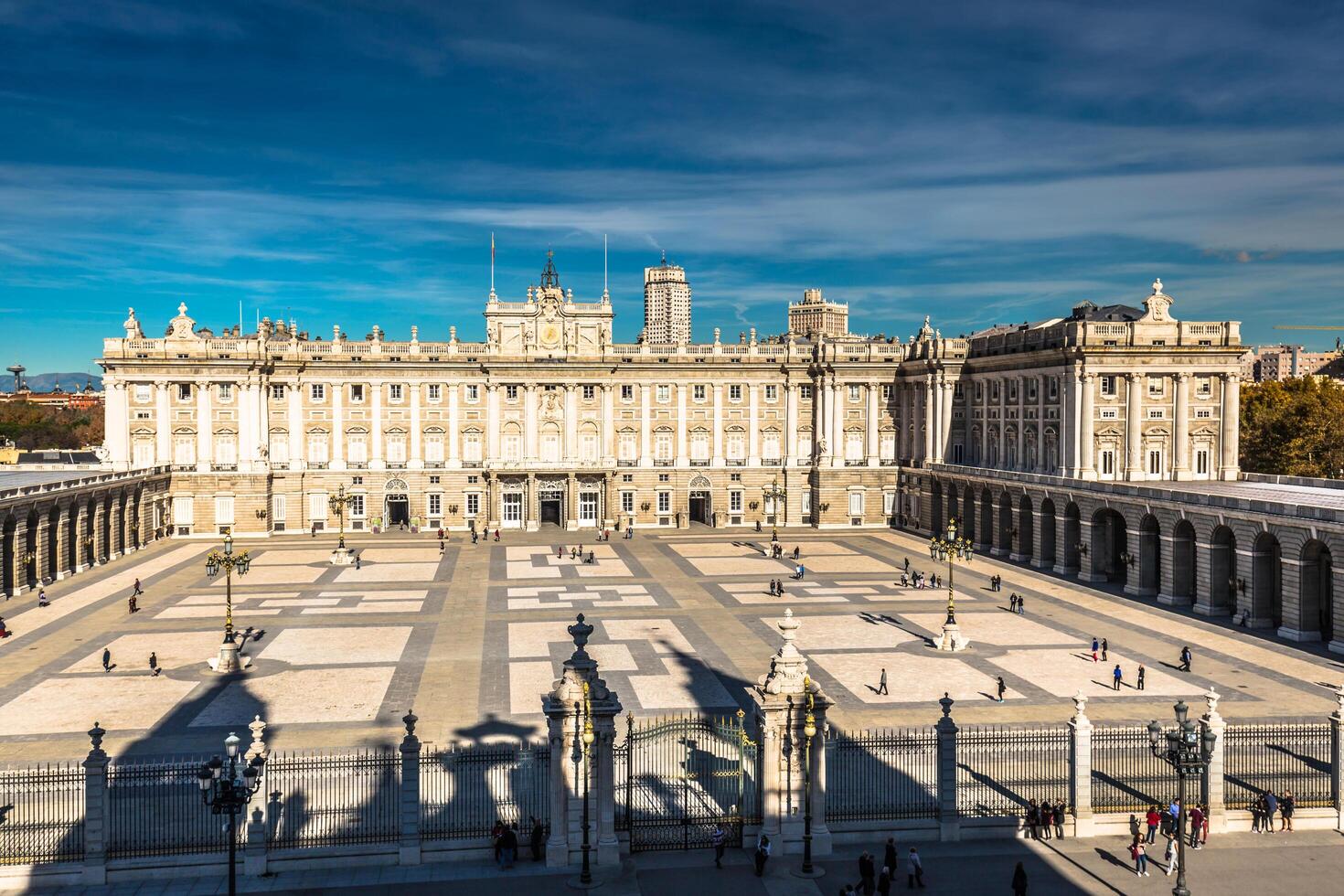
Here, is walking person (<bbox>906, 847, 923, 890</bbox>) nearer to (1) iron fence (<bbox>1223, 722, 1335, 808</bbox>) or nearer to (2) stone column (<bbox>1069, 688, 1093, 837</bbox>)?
(2) stone column (<bbox>1069, 688, 1093, 837</bbox>)

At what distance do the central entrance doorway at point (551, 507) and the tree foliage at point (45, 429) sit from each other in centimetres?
7256

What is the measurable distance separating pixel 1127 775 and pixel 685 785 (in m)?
12.7

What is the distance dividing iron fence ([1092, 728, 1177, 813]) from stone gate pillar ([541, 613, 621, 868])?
40.5 ft

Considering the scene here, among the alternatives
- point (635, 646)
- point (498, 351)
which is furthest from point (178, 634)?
point (498, 351)

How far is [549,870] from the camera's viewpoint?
24.8 m

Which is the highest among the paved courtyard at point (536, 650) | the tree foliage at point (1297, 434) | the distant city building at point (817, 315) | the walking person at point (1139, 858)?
the distant city building at point (817, 315)

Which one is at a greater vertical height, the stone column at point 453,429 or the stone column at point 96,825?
the stone column at point 453,429

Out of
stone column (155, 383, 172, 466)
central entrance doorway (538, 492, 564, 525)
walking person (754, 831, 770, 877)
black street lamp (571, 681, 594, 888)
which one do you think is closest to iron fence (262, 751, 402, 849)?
black street lamp (571, 681, 594, 888)

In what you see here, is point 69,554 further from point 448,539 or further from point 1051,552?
point 1051,552

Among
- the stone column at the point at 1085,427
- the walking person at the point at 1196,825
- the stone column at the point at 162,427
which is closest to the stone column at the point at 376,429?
the stone column at the point at 162,427

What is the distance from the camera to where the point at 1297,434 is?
82125 millimetres

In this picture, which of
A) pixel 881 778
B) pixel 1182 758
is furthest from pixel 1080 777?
pixel 881 778

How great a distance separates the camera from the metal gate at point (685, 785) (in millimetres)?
26047

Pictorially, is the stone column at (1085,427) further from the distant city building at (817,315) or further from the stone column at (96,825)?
the distant city building at (817,315)
